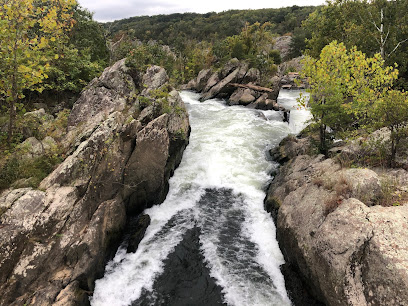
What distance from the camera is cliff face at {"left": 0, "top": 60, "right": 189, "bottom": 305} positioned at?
712 centimetres

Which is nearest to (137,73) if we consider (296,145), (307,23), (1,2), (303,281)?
(1,2)

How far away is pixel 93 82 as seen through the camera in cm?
1495

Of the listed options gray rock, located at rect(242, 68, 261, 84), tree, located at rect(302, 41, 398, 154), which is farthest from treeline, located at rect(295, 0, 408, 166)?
gray rock, located at rect(242, 68, 261, 84)

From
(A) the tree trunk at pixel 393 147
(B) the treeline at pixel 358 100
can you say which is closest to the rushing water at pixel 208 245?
(B) the treeline at pixel 358 100

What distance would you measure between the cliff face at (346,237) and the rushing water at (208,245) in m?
1.25

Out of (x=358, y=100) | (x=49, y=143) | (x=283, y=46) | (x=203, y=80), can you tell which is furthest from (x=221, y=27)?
(x=49, y=143)

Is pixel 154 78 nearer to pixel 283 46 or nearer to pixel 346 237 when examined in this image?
pixel 346 237

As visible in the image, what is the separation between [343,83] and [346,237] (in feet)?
23.9

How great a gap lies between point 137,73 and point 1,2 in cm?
925

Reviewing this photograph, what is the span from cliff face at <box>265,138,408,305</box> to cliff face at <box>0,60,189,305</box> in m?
7.27

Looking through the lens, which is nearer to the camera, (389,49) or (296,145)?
(296,145)

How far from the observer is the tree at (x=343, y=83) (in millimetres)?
Result: 10492

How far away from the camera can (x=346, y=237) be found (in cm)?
692

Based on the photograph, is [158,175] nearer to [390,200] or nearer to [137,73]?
[137,73]
